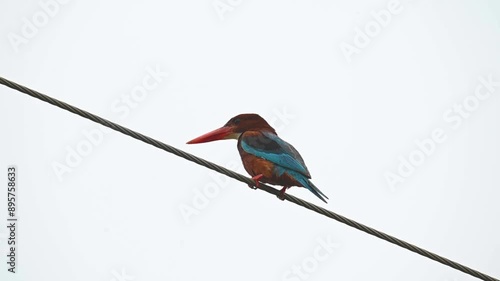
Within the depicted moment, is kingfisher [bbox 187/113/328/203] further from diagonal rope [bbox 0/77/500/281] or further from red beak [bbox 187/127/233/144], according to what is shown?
diagonal rope [bbox 0/77/500/281]

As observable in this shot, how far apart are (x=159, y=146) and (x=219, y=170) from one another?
0.42 meters

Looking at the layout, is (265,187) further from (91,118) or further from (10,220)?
(10,220)

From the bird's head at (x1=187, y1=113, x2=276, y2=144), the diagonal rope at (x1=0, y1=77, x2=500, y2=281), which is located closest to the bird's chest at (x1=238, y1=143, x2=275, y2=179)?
the bird's head at (x1=187, y1=113, x2=276, y2=144)

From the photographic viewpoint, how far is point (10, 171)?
355 inches

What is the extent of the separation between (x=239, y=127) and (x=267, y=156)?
92 centimetres

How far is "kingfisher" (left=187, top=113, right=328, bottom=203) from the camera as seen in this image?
619 centimetres

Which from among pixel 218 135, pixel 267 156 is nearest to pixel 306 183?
pixel 267 156

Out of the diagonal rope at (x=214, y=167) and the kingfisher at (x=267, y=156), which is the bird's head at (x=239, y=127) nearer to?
the kingfisher at (x=267, y=156)

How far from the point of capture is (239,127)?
7277 millimetres

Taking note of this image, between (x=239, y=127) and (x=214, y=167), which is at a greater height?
(x=239, y=127)

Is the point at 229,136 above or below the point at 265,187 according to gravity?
above

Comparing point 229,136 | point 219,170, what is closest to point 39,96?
point 219,170

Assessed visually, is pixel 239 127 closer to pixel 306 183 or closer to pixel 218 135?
pixel 218 135

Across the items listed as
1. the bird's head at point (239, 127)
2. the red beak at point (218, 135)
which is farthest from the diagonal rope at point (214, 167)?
the red beak at point (218, 135)
